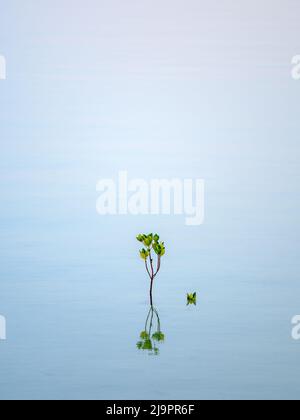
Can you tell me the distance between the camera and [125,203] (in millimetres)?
4707

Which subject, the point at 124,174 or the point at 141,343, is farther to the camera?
the point at 124,174

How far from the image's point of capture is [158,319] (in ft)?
14.8
